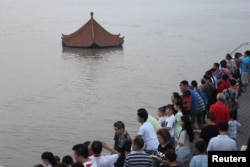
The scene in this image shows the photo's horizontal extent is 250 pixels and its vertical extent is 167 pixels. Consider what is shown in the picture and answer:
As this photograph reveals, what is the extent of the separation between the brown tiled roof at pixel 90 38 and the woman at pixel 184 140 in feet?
104

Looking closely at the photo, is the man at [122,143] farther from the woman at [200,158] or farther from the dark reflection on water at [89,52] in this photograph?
the dark reflection on water at [89,52]

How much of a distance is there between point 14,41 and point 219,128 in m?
36.7

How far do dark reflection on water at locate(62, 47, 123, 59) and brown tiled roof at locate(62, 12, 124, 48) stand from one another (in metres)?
0.32

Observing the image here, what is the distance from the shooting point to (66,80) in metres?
27.7

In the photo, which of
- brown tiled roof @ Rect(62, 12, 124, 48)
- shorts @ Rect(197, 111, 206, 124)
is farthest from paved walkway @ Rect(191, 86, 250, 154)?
brown tiled roof @ Rect(62, 12, 124, 48)

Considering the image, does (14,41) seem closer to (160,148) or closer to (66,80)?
(66,80)

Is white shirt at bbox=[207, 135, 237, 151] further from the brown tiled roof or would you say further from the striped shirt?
the brown tiled roof

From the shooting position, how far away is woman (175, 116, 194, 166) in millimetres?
8184

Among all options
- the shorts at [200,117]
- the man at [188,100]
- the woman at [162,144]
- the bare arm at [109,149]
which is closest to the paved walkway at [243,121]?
the shorts at [200,117]

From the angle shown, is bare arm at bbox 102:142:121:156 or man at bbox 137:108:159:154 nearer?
bare arm at bbox 102:142:121:156

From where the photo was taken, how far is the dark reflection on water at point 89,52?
3779 cm

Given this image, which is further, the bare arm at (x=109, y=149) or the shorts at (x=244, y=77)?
the shorts at (x=244, y=77)

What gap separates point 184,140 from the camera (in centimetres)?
830

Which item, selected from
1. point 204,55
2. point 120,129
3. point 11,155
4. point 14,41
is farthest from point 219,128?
point 14,41
